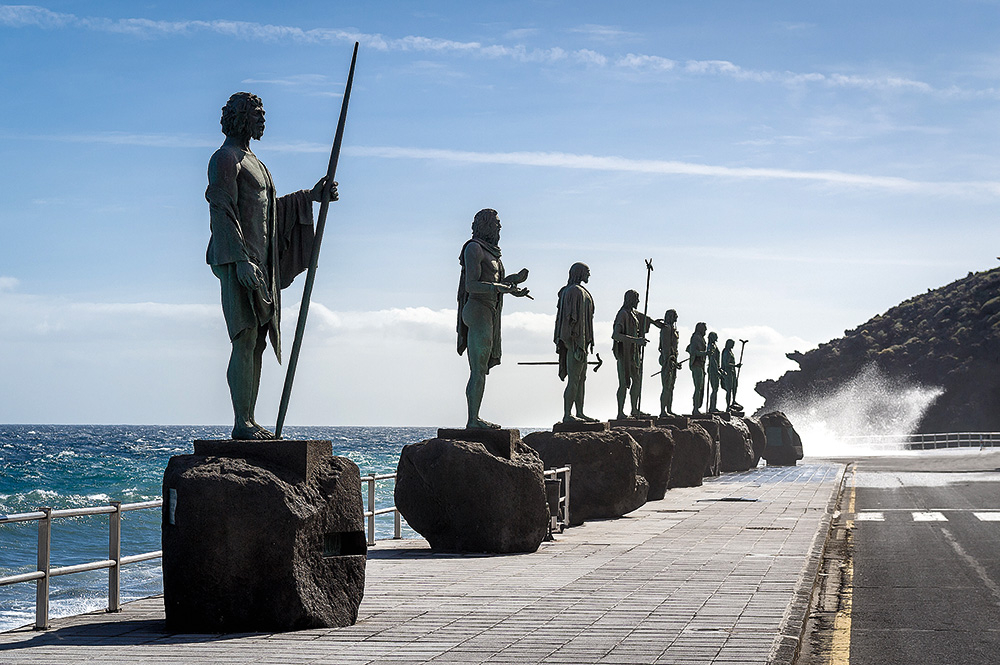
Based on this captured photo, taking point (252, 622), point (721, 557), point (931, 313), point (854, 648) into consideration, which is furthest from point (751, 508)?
point (931, 313)

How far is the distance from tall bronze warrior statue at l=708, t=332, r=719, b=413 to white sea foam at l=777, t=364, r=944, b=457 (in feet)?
201

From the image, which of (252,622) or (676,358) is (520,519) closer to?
(252,622)

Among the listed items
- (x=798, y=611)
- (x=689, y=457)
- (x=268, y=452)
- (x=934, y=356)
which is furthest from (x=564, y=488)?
(x=934, y=356)

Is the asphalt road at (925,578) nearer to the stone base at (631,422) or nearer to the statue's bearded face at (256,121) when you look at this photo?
the stone base at (631,422)

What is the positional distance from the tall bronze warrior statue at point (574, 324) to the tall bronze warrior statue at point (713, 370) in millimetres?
16760

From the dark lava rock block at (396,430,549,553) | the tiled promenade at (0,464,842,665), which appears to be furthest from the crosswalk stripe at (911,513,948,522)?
the dark lava rock block at (396,430,549,553)

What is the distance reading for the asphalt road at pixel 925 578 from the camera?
7930 mm

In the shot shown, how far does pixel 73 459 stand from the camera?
67.4 meters

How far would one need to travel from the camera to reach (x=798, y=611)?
28.6 feet

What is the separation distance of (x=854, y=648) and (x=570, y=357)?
10.1 metres

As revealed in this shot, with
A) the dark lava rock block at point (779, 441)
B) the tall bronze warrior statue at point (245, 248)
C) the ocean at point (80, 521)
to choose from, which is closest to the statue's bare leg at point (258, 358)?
the tall bronze warrior statue at point (245, 248)

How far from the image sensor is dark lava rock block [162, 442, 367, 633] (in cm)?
758

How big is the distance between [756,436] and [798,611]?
98.0ft

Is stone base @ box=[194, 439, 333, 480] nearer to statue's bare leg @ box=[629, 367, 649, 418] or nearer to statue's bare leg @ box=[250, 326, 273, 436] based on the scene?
statue's bare leg @ box=[250, 326, 273, 436]
